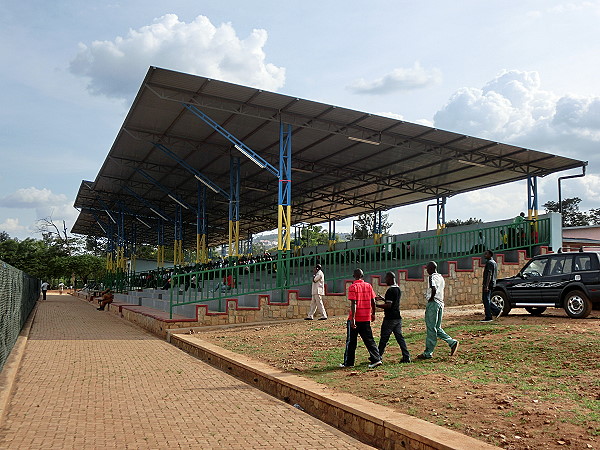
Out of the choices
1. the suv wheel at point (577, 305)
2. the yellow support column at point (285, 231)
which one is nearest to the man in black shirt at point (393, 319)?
the suv wheel at point (577, 305)

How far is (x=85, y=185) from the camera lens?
117 feet

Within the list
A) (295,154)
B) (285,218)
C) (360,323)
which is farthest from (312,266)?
(295,154)

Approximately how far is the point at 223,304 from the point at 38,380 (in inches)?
316

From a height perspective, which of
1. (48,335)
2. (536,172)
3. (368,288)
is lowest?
(48,335)

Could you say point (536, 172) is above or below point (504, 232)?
above

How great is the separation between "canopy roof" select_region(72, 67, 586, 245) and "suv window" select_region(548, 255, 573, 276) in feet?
29.6

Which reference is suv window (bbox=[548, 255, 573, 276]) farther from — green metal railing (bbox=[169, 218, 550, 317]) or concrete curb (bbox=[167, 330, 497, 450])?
concrete curb (bbox=[167, 330, 497, 450])

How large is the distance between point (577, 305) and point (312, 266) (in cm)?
800

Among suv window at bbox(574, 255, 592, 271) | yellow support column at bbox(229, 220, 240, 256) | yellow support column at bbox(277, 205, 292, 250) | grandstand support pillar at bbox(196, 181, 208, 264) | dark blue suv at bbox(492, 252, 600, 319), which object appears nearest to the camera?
dark blue suv at bbox(492, 252, 600, 319)

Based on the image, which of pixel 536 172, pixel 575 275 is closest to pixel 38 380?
pixel 575 275

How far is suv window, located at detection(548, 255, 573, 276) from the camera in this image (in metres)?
12.6

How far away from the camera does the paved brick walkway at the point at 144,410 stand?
5797 mm

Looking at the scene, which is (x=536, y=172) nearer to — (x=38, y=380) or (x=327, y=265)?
(x=327, y=265)

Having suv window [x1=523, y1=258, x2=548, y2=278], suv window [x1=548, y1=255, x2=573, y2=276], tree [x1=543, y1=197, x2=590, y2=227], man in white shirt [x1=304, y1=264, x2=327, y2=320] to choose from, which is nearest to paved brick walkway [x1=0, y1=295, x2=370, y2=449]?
man in white shirt [x1=304, y1=264, x2=327, y2=320]
